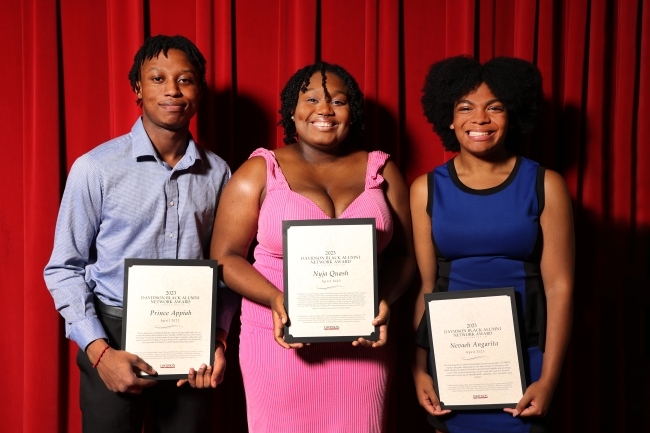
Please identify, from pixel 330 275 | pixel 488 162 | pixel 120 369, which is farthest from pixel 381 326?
pixel 120 369

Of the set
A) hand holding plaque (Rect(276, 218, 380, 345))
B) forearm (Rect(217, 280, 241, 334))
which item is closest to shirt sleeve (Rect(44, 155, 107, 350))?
forearm (Rect(217, 280, 241, 334))

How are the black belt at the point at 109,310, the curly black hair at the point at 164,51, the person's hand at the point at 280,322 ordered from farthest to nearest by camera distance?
1. the curly black hair at the point at 164,51
2. the black belt at the point at 109,310
3. the person's hand at the point at 280,322

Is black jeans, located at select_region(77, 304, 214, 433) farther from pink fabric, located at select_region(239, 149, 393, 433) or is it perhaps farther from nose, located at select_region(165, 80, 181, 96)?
nose, located at select_region(165, 80, 181, 96)

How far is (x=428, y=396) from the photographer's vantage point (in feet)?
6.44

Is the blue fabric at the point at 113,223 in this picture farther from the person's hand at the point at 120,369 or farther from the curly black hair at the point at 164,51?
the curly black hair at the point at 164,51

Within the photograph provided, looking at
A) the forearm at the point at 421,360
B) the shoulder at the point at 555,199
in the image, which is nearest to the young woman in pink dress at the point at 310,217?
the forearm at the point at 421,360

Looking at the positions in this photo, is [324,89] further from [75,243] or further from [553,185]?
[75,243]

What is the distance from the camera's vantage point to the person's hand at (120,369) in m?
1.78

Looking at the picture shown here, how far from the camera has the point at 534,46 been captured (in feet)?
8.83

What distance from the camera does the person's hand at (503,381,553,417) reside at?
5.87ft

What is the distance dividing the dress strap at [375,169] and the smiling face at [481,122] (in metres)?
0.27

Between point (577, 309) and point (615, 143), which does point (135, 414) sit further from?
point (615, 143)

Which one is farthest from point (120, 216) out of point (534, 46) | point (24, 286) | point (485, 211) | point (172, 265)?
Answer: point (534, 46)

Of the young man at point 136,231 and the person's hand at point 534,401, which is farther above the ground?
the young man at point 136,231
